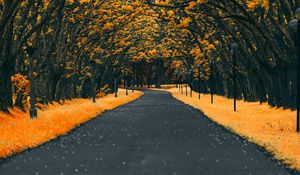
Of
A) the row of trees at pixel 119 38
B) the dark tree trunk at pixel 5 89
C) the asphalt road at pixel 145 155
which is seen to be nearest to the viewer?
the asphalt road at pixel 145 155

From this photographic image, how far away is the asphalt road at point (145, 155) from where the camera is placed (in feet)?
37.1

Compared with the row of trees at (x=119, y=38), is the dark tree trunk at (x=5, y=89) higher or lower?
lower

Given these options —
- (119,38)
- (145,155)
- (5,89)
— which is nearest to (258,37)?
(5,89)

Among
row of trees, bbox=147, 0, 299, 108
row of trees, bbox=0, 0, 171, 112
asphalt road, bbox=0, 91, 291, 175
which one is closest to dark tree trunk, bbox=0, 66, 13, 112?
row of trees, bbox=0, 0, 171, 112

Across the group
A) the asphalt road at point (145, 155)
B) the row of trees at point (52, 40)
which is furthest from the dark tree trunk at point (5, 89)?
the asphalt road at point (145, 155)

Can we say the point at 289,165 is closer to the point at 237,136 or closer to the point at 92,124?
the point at 237,136

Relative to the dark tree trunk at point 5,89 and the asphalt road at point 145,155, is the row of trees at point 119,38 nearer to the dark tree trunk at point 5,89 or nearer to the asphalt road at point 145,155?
the dark tree trunk at point 5,89

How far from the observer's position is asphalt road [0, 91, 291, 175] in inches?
445

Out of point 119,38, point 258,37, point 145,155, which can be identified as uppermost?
point 119,38

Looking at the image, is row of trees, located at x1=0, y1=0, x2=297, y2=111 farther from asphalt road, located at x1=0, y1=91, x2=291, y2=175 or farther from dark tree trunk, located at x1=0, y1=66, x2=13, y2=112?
asphalt road, located at x1=0, y1=91, x2=291, y2=175

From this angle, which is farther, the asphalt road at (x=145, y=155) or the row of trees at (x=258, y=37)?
the row of trees at (x=258, y=37)

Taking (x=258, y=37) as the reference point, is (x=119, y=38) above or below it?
above

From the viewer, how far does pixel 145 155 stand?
13.8 m

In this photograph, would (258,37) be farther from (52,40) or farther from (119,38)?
(119,38)
